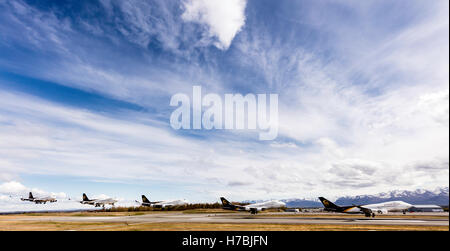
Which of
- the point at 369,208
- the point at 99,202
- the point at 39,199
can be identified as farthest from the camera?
the point at 39,199

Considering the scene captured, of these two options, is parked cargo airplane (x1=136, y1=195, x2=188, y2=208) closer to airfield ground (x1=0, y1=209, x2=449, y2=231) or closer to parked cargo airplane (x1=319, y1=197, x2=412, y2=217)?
airfield ground (x1=0, y1=209, x2=449, y2=231)

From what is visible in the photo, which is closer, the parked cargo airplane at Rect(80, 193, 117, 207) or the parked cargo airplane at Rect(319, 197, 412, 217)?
the parked cargo airplane at Rect(319, 197, 412, 217)

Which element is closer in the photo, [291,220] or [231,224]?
[231,224]

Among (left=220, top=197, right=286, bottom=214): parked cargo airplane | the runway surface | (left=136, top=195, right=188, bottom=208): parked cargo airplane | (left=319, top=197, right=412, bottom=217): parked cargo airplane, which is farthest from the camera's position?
(left=136, top=195, right=188, bottom=208): parked cargo airplane

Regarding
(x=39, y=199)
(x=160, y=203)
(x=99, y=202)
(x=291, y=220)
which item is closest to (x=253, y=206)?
(x=291, y=220)

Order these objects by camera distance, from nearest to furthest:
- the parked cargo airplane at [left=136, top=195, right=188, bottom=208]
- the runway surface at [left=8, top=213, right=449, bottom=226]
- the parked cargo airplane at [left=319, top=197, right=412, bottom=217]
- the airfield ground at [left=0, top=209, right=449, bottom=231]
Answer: the airfield ground at [left=0, top=209, right=449, bottom=231]
the runway surface at [left=8, top=213, right=449, bottom=226]
the parked cargo airplane at [left=319, top=197, right=412, bottom=217]
the parked cargo airplane at [left=136, top=195, right=188, bottom=208]

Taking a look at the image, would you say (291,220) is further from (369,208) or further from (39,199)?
(39,199)

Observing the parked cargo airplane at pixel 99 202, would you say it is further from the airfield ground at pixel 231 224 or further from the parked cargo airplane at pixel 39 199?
the airfield ground at pixel 231 224

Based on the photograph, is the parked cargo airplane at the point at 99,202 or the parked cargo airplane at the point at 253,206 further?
the parked cargo airplane at the point at 99,202

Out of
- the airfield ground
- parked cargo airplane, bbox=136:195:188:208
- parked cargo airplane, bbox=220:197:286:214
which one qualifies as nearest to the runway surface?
the airfield ground

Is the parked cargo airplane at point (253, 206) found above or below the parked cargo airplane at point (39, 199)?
above

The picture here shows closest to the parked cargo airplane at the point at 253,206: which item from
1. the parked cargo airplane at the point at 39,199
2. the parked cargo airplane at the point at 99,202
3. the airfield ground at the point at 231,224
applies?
the airfield ground at the point at 231,224
